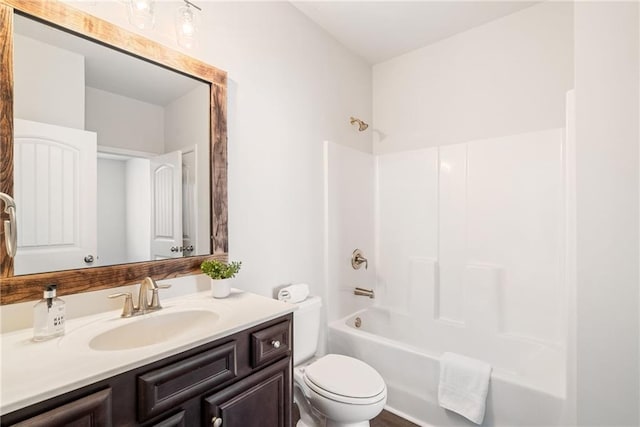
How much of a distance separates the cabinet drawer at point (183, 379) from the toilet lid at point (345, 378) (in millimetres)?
641

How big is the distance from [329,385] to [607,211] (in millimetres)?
1412

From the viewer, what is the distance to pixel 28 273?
0.99 metres

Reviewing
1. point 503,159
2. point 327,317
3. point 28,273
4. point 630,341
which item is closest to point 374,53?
point 503,159

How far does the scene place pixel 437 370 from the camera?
1776 millimetres

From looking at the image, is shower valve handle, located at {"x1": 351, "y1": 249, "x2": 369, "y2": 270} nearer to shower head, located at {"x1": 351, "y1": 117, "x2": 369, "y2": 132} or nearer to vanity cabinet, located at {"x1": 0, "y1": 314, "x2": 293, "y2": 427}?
shower head, located at {"x1": 351, "y1": 117, "x2": 369, "y2": 132}

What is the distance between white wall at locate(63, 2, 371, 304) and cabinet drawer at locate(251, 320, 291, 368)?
1.79ft

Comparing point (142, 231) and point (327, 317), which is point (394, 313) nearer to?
point (327, 317)

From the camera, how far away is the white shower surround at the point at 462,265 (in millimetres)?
1900

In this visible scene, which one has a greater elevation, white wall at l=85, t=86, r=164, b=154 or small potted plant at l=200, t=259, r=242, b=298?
white wall at l=85, t=86, r=164, b=154

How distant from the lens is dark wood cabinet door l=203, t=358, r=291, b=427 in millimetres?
952

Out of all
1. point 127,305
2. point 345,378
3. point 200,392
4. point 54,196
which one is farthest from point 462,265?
point 54,196

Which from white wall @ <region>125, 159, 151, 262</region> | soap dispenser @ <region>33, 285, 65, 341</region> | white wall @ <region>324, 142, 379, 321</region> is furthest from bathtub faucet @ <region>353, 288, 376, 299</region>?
soap dispenser @ <region>33, 285, 65, 341</region>

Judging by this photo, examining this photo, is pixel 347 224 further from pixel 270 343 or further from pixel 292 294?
pixel 270 343

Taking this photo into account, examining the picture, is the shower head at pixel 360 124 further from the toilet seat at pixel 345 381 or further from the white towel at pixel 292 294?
the toilet seat at pixel 345 381
